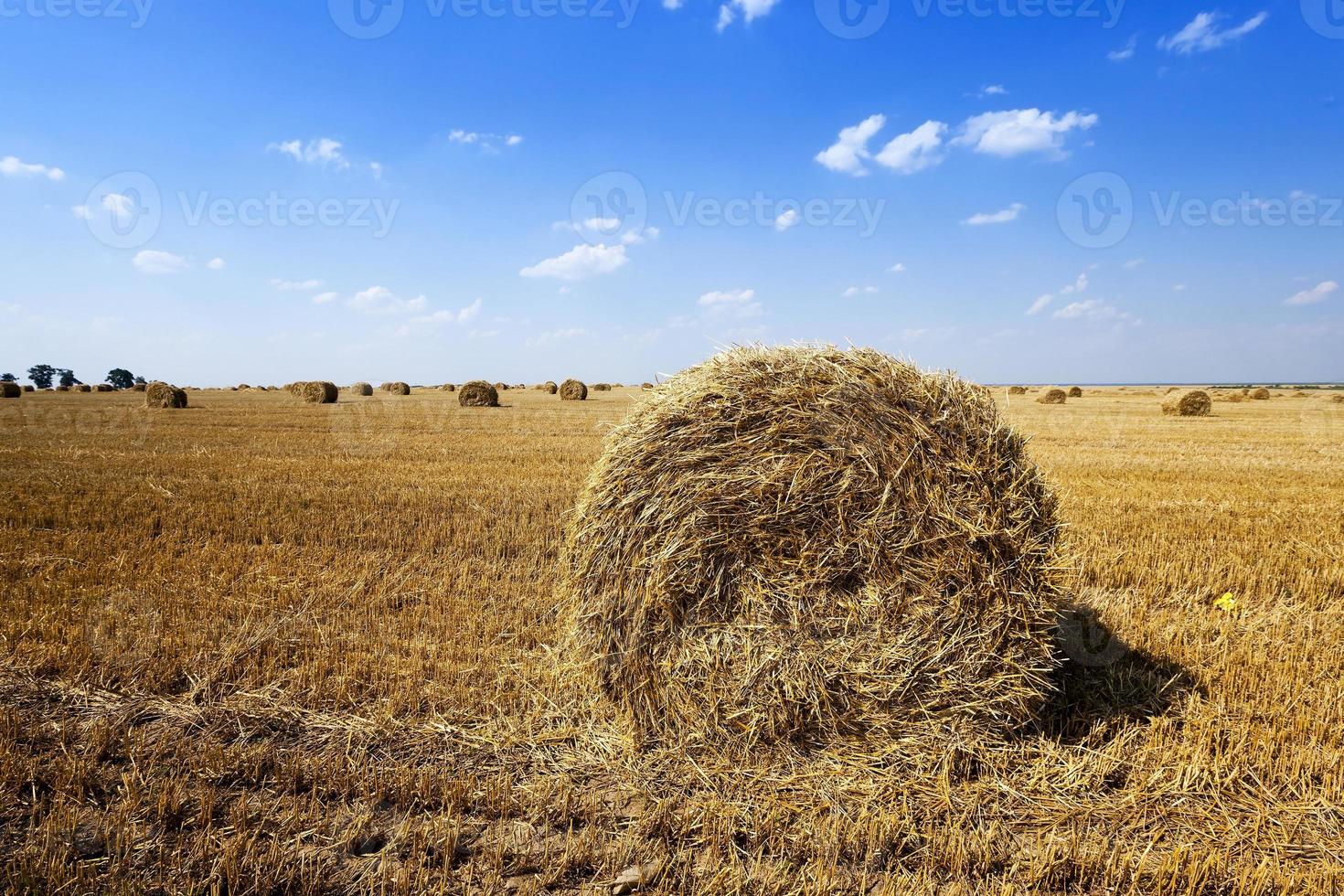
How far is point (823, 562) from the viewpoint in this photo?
3521mm

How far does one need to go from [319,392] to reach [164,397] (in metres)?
5.61

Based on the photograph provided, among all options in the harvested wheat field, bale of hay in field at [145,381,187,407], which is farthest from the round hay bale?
the harvested wheat field

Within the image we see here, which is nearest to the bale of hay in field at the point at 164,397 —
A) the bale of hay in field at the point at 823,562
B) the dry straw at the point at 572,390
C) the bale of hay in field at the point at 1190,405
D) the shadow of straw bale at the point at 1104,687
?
the dry straw at the point at 572,390

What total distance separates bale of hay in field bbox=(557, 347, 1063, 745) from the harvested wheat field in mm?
25

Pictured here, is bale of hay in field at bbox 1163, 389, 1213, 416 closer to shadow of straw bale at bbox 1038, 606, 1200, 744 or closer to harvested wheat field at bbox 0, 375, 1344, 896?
harvested wheat field at bbox 0, 375, 1344, 896

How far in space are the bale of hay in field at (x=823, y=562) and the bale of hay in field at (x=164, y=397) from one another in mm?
27109

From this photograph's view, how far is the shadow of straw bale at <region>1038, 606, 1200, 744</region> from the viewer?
3617mm

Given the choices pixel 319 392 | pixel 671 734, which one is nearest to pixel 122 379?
pixel 319 392

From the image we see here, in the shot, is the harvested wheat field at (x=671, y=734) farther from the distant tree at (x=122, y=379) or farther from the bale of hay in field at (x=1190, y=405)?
the distant tree at (x=122, y=379)

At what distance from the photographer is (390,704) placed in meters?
3.73

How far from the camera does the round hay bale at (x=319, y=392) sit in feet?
97.2

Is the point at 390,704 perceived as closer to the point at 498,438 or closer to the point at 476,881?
the point at 476,881

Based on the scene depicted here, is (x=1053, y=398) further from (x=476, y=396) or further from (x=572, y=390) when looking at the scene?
(x=476, y=396)

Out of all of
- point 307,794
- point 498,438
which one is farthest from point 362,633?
point 498,438
